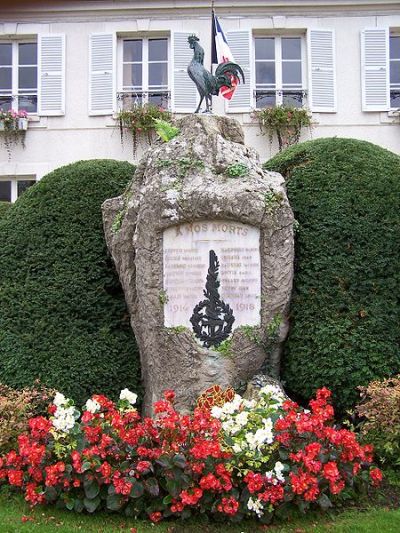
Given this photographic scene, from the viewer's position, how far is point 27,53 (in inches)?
500

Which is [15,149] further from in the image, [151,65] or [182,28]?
[182,28]

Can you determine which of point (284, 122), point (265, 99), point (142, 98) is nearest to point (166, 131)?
point (284, 122)

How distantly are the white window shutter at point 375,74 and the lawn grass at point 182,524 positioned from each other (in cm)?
987

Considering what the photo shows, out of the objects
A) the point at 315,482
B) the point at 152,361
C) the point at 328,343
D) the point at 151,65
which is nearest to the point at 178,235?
the point at 152,361

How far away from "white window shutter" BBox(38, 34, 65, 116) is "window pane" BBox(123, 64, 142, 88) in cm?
135

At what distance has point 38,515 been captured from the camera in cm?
403

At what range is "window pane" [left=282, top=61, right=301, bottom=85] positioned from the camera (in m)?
12.4

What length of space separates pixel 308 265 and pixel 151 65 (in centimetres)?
830

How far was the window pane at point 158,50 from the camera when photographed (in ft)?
40.9

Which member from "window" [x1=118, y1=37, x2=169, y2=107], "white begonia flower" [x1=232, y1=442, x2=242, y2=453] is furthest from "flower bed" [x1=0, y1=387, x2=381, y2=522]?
"window" [x1=118, y1=37, x2=169, y2=107]

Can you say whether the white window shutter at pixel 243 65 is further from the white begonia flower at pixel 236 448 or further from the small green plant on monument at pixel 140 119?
the white begonia flower at pixel 236 448

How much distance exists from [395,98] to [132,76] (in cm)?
573

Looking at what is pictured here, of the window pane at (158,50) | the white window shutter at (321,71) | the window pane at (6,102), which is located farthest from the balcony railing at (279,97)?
the window pane at (6,102)

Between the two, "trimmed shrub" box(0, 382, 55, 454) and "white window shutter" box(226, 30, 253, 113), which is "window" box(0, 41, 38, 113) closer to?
"white window shutter" box(226, 30, 253, 113)
